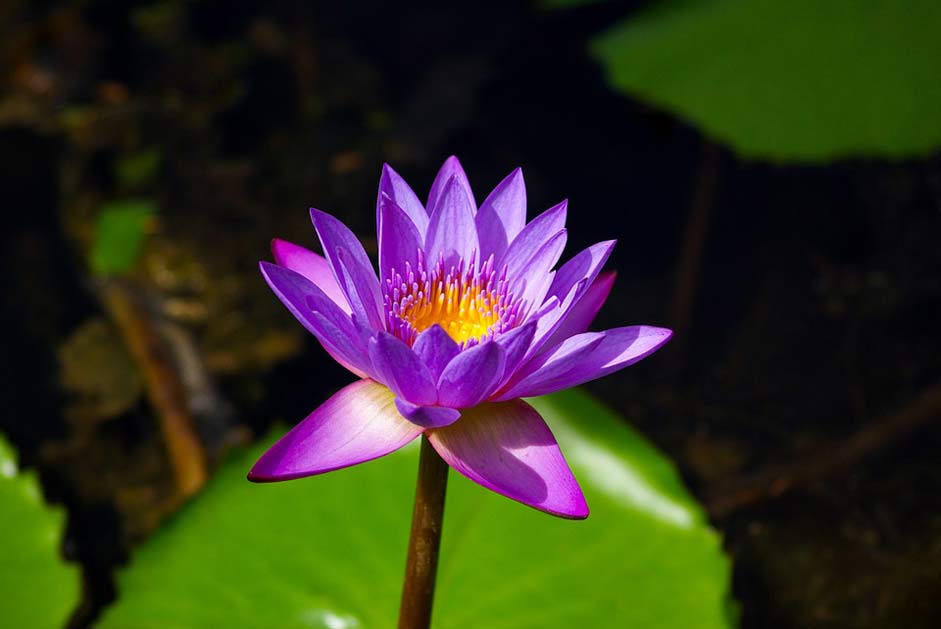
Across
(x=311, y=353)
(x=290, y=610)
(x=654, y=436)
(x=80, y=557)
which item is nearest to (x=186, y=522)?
(x=290, y=610)

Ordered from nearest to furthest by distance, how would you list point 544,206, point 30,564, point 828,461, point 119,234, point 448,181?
1. point 448,181
2. point 30,564
3. point 828,461
4. point 119,234
5. point 544,206

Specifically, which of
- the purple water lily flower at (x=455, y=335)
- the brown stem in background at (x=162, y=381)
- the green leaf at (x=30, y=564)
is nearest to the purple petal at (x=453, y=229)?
the purple water lily flower at (x=455, y=335)

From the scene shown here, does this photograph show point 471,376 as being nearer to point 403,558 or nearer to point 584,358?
point 584,358

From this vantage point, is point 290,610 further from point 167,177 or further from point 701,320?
point 167,177

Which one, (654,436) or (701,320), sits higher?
(701,320)

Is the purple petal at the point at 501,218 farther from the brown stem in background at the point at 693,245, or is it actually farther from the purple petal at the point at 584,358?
the brown stem in background at the point at 693,245

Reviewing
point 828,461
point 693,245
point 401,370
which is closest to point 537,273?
point 401,370
